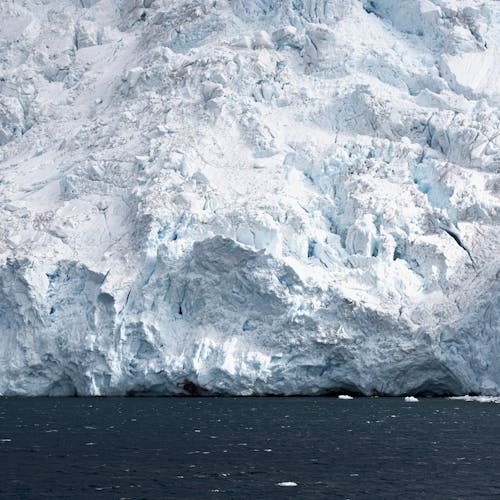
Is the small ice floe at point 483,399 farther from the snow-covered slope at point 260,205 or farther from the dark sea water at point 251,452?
the dark sea water at point 251,452

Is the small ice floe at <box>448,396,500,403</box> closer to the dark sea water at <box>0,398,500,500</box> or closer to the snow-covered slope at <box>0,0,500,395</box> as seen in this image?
the snow-covered slope at <box>0,0,500,395</box>

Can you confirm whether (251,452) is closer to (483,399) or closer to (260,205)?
(483,399)

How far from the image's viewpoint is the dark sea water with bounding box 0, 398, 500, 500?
1648 cm

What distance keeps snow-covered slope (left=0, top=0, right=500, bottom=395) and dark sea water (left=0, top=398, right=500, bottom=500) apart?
4.34m

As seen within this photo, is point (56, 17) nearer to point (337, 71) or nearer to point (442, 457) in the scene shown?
point (337, 71)

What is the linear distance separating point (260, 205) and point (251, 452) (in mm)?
22235

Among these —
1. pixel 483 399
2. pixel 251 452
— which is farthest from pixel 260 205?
pixel 251 452

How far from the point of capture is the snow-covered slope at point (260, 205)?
38.9 meters

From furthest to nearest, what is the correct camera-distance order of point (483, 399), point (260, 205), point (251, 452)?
point (260, 205), point (483, 399), point (251, 452)

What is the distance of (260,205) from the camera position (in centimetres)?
4247

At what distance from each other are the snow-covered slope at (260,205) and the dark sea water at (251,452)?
4.34 m

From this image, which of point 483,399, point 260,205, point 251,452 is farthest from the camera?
point 260,205

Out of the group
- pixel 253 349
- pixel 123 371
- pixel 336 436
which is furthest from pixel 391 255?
pixel 336 436

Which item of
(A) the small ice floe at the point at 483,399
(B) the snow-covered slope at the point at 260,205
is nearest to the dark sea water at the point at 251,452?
(A) the small ice floe at the point at 483,399
